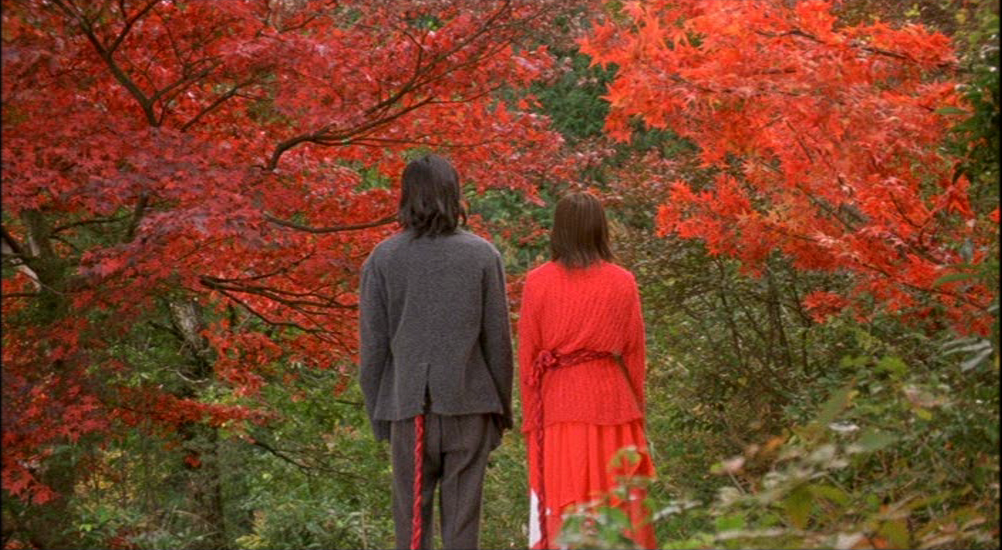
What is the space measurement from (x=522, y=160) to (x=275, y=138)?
1251mm

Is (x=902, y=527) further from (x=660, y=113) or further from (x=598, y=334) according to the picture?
(x=660, y=113)

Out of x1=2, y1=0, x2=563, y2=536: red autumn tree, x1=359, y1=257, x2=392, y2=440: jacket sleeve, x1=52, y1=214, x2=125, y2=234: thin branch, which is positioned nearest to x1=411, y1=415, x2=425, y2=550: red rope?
x1=359, y1=257, x2=392, y2=440: jacket sleeve

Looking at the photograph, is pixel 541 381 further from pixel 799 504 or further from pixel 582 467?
pixel 799 504

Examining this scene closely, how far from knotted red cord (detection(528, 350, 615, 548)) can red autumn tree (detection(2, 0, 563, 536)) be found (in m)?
1.53

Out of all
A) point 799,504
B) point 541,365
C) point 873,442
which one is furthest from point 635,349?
point 873,442

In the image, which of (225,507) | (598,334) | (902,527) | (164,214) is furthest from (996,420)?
(225,507)

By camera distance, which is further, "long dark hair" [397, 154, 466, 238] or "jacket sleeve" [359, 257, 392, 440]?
"jacket sleeve" [359, 257, 392, 440]

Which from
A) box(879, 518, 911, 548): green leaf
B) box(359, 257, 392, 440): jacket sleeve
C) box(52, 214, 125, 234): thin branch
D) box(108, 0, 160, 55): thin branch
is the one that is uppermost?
box(108, 0, 160, 55): thin branch

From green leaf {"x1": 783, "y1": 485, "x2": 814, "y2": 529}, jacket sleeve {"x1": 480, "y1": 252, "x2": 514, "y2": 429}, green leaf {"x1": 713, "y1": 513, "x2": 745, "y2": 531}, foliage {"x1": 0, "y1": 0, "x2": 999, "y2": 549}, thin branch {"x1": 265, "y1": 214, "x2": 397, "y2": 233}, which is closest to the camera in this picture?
green leaf {"x1": 713, "y1": 513, "x2": 745, "y2": 531}

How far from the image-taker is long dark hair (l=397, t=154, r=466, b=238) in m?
4.98

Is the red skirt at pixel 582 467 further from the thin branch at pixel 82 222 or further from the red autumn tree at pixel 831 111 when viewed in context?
the thin branch at pixel 82 222

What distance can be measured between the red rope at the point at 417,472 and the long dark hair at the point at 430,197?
624 mm

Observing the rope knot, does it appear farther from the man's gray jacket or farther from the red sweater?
the man's gray jacket

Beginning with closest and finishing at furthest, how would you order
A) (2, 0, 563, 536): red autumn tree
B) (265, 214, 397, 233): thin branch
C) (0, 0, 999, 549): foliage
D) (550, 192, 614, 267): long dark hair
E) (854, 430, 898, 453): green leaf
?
(854, 430, 898, 453): green leaf, (550, 192, 614, 267): long dark hair, (0, 0, 999, 549): foliage, (2, 0, 563, 536): red autumn tree, (265, 214, 397, 233): thin branch
